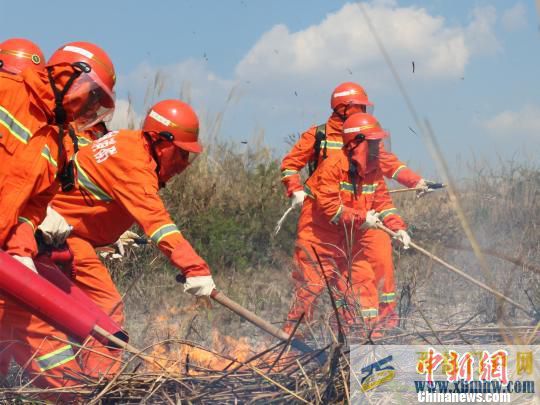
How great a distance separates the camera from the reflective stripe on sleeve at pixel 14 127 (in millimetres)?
3250

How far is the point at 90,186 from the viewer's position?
4156 mm

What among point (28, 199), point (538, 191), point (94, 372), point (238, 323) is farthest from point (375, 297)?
point (28, 199)

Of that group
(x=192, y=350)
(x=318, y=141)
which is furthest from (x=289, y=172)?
(x=192, y=350)

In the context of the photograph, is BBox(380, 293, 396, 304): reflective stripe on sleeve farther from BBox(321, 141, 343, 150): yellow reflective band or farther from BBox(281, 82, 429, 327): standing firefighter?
BBox(321, 141, 343, 150): yellow reflective band

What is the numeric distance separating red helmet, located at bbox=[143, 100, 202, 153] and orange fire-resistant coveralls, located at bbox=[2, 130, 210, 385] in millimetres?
104

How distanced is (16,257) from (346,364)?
1447mm

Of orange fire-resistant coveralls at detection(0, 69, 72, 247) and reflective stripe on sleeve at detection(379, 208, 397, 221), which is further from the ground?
orange fire-resistant coveralls at detection(0, 69, 72, 247)

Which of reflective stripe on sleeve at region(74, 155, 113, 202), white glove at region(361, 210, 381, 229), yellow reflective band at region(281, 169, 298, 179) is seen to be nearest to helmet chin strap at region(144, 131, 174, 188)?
reflective stripe on sleeve at region(74, 155, 113, 202)

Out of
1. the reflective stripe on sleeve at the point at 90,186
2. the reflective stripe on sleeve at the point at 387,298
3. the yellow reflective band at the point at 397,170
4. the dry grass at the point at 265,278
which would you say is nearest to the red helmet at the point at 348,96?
the yellow reflective band at the point at 397,170

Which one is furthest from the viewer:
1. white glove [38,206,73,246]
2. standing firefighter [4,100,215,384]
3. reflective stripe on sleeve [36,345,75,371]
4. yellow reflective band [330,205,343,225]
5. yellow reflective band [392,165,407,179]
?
yellow reflective band [392,165,407,179]

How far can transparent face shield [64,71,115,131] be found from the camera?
3.43 m

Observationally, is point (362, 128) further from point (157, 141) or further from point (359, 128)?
point (157, 141)

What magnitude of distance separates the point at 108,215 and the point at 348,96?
3.02m

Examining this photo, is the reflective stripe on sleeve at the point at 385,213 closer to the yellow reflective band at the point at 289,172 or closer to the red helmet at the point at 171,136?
the yellow reflective band at the point at 289,172
